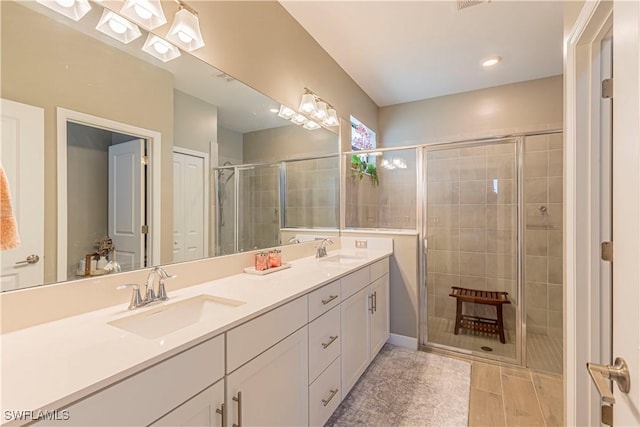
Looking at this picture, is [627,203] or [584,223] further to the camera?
[584,223]

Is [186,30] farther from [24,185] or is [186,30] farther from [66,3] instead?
[24,185]

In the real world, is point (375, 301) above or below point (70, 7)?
below

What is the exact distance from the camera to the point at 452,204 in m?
3.06

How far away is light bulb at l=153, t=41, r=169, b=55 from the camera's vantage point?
1.30 m

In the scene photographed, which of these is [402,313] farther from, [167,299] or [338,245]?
[167,299]

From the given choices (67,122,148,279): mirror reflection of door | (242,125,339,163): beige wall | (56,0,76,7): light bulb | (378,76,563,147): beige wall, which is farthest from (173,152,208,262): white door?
(378,76,563,147): beige wall

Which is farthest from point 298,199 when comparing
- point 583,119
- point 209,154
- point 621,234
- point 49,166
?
point 621,234

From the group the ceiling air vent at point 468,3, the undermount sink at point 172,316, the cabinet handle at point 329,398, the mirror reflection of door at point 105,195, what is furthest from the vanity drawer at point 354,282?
the ceiling air vent at point 468,3

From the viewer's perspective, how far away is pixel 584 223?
1.23 metres

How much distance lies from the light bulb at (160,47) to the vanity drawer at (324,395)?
1720 mm

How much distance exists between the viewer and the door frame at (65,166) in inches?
39.9

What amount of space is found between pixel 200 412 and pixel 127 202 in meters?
0.87

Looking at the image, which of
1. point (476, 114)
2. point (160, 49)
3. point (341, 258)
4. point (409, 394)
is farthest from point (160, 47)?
point (476, 114)

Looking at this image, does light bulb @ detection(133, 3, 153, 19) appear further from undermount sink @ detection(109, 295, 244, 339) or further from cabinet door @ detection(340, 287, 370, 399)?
cabinet door @ detection(340, 287, 370, 399)
